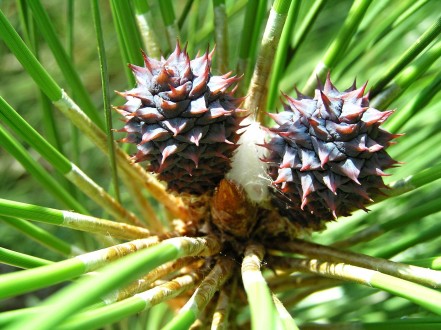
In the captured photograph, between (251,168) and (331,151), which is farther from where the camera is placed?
(251,168)

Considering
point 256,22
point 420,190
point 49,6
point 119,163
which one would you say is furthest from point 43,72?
point 49,6

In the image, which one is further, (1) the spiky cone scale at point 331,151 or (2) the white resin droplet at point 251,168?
(2) the white resin droplet at point 251,168

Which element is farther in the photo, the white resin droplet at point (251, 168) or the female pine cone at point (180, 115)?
the white resin droplet at point (251, 168)

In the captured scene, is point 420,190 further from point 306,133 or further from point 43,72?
point 43,72

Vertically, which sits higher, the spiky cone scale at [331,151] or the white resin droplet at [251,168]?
the white resin droplet at [251,168]

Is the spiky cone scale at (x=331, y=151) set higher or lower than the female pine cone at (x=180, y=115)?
lower
